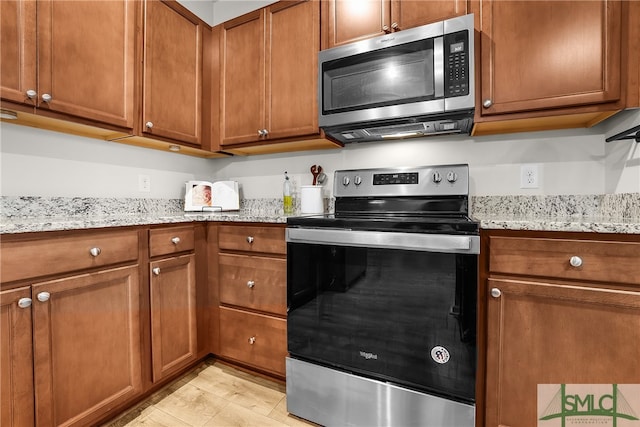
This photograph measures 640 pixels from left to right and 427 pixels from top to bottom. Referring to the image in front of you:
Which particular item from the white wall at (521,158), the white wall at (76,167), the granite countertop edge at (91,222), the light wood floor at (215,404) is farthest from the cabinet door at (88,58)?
the light wood floor at (215,404)

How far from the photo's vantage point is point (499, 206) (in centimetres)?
157

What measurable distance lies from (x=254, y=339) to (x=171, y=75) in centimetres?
168

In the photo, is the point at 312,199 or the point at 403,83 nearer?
the point at 403,83

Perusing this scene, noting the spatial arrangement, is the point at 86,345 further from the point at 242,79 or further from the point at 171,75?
the point at 242,79

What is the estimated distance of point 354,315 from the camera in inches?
49.9

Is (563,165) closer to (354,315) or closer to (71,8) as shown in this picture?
(354,315)

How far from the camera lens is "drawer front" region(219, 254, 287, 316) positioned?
1552 mm

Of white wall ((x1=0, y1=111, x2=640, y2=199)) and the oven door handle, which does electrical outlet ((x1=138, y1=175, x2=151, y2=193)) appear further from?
the oven door handle

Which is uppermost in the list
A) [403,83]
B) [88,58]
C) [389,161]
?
[88,58]

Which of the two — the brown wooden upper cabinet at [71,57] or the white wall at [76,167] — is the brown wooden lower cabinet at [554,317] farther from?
the white wall at [76,167]

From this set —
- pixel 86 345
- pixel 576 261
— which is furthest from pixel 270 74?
pixel 576 261

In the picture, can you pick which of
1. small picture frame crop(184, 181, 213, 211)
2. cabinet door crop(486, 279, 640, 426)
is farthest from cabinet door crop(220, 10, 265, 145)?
cabinet door crop(486, 279, 640, 426)

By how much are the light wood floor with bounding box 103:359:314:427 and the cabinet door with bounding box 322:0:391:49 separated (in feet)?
6.46

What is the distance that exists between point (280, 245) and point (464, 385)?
100 cm
